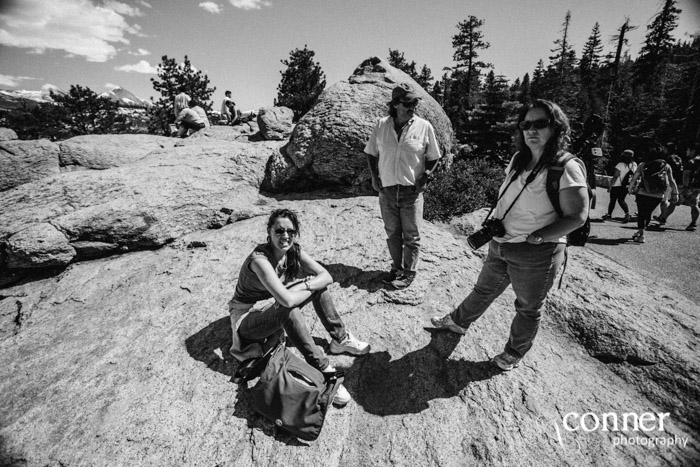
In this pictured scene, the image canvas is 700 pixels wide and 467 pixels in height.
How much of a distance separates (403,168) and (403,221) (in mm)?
685

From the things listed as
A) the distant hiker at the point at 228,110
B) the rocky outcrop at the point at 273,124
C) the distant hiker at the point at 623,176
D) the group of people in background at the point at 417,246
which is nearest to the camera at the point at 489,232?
the group of people in background at the point at 417,246

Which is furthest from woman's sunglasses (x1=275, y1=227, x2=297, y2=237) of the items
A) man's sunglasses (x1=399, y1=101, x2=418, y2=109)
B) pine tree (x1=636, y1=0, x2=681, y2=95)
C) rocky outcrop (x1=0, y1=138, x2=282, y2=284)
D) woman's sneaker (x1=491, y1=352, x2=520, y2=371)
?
pine tree (x1=636, y1=0, x2=681, y2=95)

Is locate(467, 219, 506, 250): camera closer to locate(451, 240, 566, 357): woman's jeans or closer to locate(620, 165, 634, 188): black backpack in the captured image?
locate(451, 240, 566, 357): woman's jeans

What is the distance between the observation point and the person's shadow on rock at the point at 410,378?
2857mm

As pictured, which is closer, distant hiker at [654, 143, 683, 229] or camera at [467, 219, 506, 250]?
camera at [467, 219, 506, 250]

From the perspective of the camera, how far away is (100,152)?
22.1ft

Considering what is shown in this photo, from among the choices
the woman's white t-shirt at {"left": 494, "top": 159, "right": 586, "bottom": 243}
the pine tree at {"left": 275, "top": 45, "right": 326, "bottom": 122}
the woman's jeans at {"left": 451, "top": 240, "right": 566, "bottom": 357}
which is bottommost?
the woman's jeans at {"left": 451, "top": 240, "right": 566, "bottom": 357}

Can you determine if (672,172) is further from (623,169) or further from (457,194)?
(457,194)

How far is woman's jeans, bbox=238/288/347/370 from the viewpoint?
110 inches

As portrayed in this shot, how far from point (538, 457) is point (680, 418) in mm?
1400

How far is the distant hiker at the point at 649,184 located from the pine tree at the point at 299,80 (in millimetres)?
26336

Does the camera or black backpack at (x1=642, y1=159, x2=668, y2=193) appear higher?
black backpack at (x1=642, y1=159, x2=668, y2=193)

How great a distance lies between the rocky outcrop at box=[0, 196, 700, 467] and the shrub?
1892mm

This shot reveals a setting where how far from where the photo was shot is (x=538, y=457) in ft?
7.82
